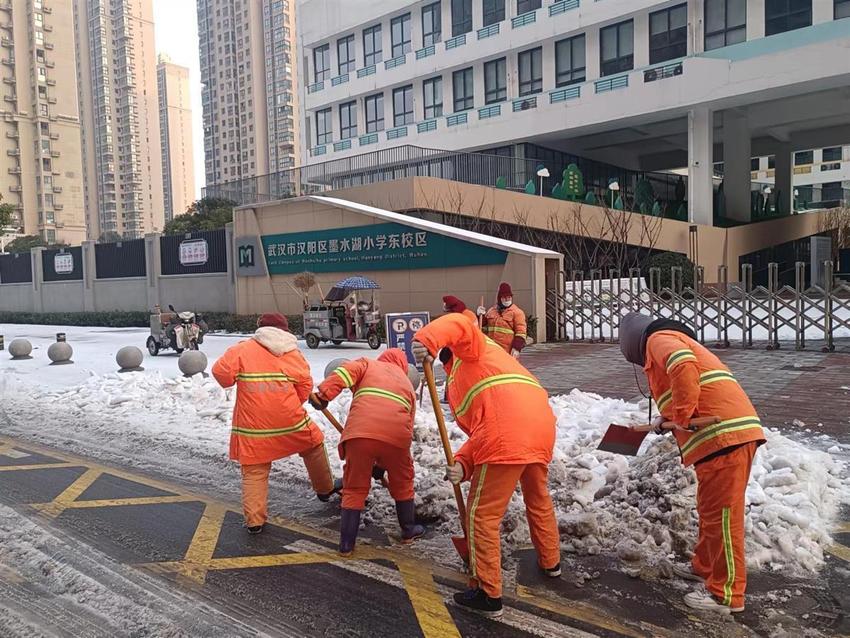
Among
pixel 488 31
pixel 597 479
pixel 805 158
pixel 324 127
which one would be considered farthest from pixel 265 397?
pixel 805 158

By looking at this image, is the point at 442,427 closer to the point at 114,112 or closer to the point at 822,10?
the point at 822,10

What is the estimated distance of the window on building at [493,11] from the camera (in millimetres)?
33500

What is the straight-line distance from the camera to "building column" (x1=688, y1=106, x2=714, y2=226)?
95.1 feet

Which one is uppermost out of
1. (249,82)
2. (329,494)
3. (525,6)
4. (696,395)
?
(249,82)

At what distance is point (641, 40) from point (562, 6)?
421 centimetres

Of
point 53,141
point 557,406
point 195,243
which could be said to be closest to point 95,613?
point 557,406

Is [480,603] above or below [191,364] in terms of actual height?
below

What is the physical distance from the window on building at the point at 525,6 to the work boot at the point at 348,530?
32.4 metres

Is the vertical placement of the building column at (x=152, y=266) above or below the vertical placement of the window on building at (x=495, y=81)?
below

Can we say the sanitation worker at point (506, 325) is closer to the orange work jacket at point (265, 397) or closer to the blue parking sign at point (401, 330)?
the blue parking sign at point (401, 330)

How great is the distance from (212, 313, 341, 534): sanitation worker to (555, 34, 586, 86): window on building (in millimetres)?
29521

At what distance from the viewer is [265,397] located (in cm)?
514

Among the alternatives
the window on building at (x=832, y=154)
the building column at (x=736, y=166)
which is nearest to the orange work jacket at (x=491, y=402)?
the building column at (x=736, y=166)

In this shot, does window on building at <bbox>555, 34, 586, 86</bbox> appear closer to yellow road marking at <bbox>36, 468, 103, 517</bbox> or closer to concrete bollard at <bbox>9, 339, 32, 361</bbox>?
concrete bollard at <bbox>9, 339, 32, 361</bbox>
